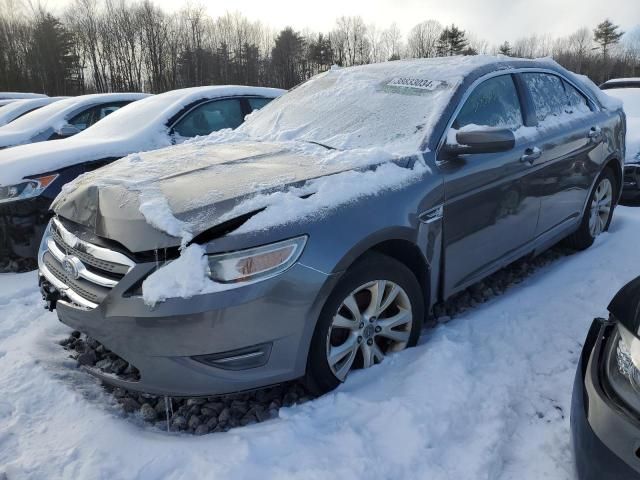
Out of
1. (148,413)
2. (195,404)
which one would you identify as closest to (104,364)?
(148,413)

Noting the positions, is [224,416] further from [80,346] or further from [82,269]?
[80,346]

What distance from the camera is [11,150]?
15.6ft

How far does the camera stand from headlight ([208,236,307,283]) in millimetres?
1988

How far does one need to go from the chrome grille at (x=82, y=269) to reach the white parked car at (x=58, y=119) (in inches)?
182

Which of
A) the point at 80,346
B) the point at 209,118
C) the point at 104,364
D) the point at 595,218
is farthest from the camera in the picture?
the point at 209,118

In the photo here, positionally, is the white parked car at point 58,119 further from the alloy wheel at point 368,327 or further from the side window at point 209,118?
the alloy wheel at point 368,327

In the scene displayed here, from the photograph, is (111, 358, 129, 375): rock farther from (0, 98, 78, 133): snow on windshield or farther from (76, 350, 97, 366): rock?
(0, 98, 78, 133): snow on windshield

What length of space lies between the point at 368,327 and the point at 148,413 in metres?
1.10

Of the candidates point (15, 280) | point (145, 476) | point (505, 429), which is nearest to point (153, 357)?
point (145, 476)

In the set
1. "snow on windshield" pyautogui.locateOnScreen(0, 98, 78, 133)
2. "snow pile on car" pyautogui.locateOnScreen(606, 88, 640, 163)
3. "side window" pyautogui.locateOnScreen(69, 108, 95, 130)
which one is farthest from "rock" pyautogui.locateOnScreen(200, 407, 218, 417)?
"side window" pyautogui.locateOnScreen(69, 108, 95, 130)

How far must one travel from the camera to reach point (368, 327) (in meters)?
2.44

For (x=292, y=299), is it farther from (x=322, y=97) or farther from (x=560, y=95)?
(x=560, y=95)

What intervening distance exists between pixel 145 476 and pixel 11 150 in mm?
3999

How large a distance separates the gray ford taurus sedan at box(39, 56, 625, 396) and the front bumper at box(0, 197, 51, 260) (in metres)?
1.54
